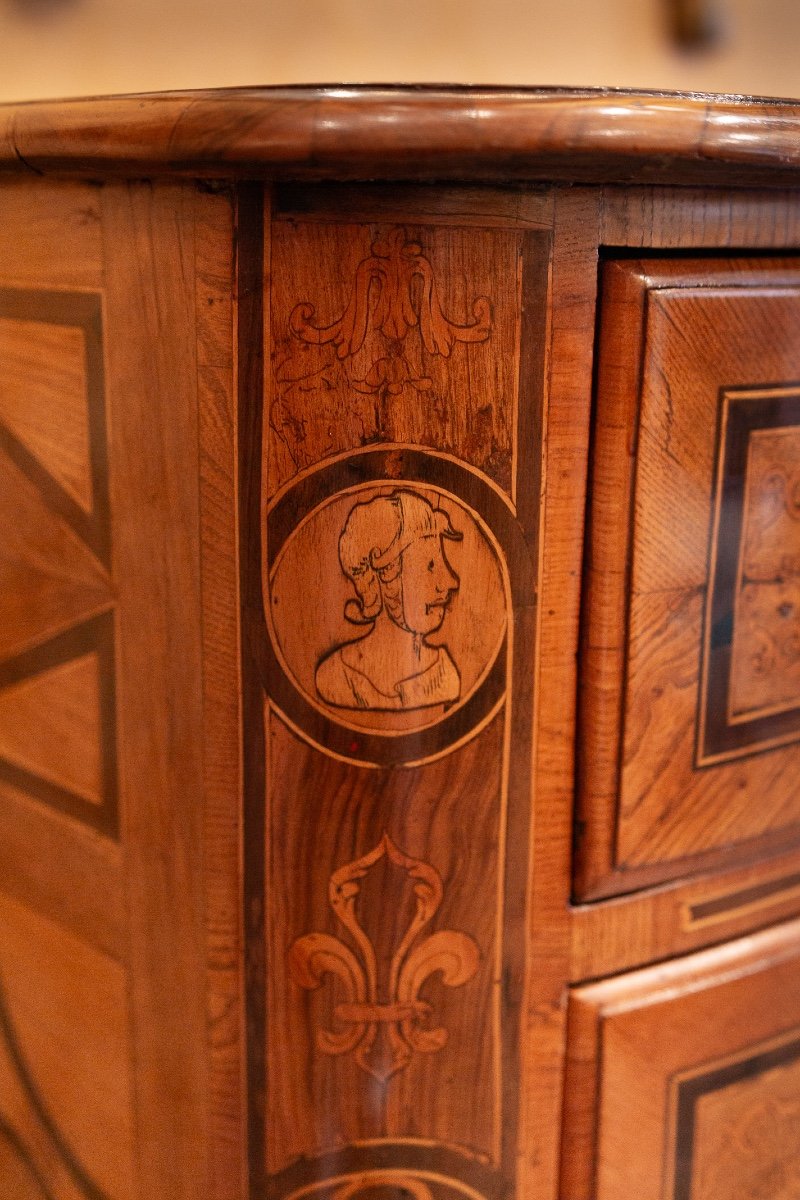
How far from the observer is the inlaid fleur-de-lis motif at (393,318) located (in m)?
0.52

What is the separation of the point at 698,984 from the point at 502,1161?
15 cm

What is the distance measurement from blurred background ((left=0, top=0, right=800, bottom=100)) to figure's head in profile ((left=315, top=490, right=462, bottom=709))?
0.67 m

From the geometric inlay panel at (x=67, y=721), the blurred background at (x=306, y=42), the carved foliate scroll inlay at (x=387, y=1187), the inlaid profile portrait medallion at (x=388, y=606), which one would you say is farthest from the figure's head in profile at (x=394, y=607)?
the blurred background at (x=306, y=42)

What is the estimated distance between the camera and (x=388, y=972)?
61 centimetres

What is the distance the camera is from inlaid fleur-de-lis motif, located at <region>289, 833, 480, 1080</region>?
598 mm

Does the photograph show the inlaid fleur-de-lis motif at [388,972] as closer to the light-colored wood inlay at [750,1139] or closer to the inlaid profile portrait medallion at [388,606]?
the inlaid profile portrait medallion at [388,606]

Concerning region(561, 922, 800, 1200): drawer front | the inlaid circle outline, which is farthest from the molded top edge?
region(561, 922, 800, 1200): drawer front

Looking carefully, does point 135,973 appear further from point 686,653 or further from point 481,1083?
point 686,653

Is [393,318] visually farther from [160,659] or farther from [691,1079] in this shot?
[691,1079]

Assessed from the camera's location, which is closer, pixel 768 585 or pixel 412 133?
pixel 412 133

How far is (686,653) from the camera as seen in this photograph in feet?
2.00

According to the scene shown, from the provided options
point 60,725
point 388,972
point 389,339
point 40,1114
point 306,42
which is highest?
point 306,42

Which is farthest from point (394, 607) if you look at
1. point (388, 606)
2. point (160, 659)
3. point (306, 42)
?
point (306, 42)

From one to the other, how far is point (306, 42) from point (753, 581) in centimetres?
72
